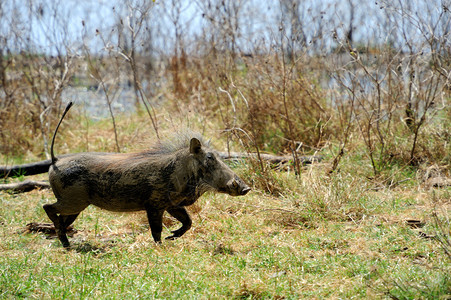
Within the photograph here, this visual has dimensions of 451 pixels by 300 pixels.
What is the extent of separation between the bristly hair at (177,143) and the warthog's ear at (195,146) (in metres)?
0.15

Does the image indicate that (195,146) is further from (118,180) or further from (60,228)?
(60,228)

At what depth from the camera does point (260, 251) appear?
3961 mm

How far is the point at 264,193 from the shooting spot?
18.6 feet

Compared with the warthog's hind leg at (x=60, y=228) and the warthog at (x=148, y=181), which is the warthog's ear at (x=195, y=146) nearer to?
the warthog at (x=148, y=181)

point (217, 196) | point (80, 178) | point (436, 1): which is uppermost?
point (436, 1)

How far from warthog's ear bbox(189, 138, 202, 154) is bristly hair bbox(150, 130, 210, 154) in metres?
0.15

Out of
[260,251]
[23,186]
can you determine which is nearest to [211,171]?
[260,251]

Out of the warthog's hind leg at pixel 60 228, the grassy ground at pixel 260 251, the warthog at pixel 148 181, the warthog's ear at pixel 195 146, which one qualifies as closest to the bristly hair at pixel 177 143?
the warthog at pixel 148 181

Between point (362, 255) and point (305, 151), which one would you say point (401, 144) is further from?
point (362, 255)

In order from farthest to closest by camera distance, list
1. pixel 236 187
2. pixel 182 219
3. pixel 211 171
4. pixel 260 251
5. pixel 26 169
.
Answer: pixel 26 169
pixel 182 219
pixel 211 171
pixel 236 187
pixel 260 251

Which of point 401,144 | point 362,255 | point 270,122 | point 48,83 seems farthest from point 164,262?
point 48,83

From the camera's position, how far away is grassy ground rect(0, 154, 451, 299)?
10.4 feet

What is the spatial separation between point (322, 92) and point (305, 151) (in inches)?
43.7

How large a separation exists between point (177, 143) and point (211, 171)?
0.46 m
